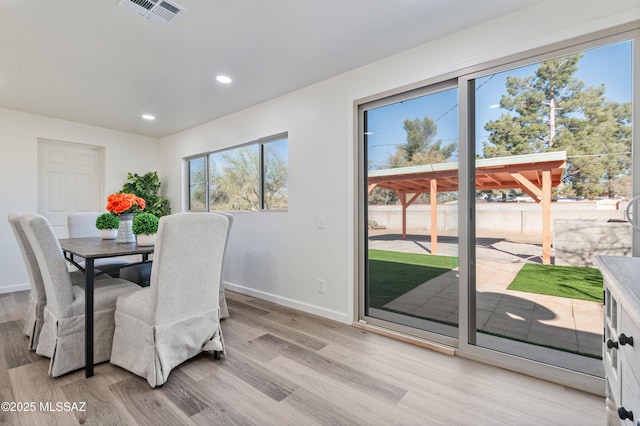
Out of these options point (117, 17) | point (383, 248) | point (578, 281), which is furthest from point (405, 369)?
point (117, 17)

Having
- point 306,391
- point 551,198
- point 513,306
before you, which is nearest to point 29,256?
point 306,391

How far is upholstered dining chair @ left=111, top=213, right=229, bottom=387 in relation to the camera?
1.85m

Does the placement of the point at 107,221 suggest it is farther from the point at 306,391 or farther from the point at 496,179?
the point at 496,179

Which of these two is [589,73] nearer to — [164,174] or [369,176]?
[369,176]

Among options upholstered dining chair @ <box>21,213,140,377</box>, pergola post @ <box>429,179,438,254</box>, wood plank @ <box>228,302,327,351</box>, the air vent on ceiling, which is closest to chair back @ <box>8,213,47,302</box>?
upholstered dining chair @ <box>21,213,140,377</box>

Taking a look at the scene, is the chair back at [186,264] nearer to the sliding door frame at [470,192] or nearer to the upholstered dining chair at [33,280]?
the upholstered dining chair at [33,280]

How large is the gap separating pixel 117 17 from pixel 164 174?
3535 millimetres

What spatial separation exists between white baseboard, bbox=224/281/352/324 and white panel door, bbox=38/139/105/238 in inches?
105

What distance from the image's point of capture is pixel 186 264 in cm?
196

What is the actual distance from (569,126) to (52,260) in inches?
134

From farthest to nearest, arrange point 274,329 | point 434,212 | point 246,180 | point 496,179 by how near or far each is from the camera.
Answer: point 246,180 < point 274,329 < point 434,212 < point 496,179

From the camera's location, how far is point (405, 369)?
2.04 metres

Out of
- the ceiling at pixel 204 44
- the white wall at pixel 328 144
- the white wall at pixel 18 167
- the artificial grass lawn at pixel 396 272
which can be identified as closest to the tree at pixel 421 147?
the white wall at pixel 328 144

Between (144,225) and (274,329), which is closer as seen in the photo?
(144,225)
